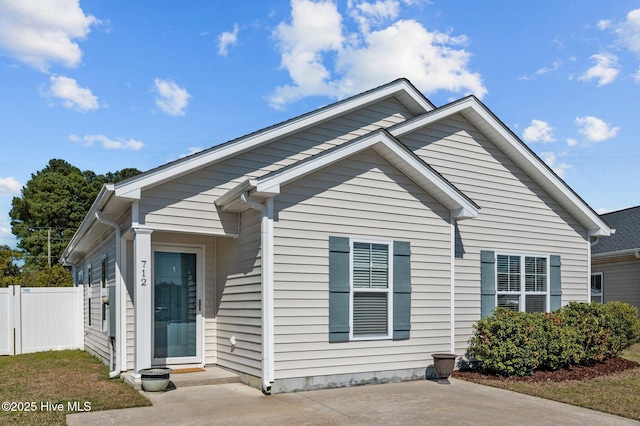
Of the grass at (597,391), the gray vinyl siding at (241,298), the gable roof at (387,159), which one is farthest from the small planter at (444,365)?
the gray vinyl siding at (241,298)

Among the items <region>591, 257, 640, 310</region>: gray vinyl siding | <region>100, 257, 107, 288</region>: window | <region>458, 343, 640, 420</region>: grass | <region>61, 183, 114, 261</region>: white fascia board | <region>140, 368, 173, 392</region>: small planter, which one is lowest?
<region>458, 343, 640, 420</region>: grass

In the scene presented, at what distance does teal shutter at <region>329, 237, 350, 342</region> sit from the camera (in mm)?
8836

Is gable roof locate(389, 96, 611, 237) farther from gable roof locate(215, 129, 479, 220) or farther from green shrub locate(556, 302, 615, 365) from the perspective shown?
green shrub locate(556, 302, 615, 365)

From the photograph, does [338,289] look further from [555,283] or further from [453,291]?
[555,283]

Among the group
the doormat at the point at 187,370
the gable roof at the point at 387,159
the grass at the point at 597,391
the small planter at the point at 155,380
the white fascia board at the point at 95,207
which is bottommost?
the grass at the point at 597,391

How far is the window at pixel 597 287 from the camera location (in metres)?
18.6

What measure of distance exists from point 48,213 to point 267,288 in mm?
35918

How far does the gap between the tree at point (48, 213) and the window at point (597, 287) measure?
107 ft

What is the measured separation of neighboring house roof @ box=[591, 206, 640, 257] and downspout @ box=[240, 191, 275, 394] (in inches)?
523

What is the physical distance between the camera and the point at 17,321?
15.3 m

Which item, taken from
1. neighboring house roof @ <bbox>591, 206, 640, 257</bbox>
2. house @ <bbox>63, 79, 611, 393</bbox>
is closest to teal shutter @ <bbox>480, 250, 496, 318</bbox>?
house @ <bbox>63, 79, 611, 393</bbox>

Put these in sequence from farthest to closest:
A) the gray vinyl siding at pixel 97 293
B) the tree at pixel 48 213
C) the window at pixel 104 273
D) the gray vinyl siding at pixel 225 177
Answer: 1. the tree at pixel 48 213
2. the window at pixel 104 273
3. the gray vinyl siding at pixel 97 293
4. the gray vinyl siding at pixel 225 177

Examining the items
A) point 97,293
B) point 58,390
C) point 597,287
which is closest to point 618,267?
point 597,287

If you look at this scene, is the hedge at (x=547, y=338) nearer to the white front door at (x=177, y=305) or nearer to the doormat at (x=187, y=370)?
the doormat at (x=187, y=370)
